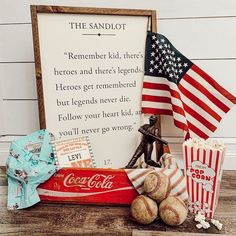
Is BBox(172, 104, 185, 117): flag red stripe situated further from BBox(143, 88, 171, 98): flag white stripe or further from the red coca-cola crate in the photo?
the red coca-cola crate

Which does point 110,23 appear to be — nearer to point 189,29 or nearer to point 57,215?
point 189,29

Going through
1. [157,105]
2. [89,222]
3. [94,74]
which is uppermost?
[94,74]

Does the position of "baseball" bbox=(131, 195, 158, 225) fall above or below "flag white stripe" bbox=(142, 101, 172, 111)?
below

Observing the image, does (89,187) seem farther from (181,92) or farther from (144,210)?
(181,92)

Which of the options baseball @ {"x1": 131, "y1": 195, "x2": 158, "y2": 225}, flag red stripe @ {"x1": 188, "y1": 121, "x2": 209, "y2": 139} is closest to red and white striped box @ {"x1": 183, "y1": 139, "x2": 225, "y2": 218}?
baseball @ {"x1": 131, "y1": 195, "x2": 158, "y2": 225}

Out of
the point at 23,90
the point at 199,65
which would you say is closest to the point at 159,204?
the point at 199,65

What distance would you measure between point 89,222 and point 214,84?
704 millimetres

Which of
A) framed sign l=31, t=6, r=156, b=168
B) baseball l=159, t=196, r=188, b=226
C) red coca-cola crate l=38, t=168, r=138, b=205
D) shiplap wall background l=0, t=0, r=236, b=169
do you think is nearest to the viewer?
baseball l=159, t=196, r=188, b=226

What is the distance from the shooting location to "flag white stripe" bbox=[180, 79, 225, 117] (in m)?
1.11

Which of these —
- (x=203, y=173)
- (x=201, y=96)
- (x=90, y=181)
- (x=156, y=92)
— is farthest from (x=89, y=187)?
(x=201, y=96)

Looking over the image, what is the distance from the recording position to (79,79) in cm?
108

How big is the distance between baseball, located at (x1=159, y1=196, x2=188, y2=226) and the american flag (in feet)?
1.23

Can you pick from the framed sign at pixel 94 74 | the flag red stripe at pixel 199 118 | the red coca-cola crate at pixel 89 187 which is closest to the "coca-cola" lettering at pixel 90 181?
the red coca-cola crate at pixel 89 187

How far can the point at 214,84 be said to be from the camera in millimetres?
1103
